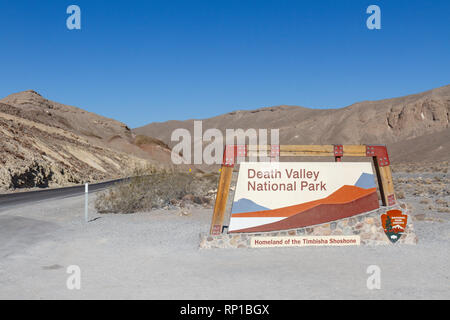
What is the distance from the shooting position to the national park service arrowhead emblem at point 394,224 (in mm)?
9703

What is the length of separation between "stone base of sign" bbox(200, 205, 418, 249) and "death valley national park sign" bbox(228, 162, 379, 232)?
0.36ft

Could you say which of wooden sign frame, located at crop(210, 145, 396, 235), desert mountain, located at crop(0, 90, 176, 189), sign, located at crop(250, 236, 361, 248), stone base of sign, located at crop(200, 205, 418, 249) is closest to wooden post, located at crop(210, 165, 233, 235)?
wooden sign frame, located at crop(210, 145, 396, 235)

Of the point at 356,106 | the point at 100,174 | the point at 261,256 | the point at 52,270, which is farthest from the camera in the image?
the point at 356,106

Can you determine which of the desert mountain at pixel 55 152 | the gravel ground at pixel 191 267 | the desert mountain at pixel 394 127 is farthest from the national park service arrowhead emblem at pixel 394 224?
the desert mountain at pixel 394 127

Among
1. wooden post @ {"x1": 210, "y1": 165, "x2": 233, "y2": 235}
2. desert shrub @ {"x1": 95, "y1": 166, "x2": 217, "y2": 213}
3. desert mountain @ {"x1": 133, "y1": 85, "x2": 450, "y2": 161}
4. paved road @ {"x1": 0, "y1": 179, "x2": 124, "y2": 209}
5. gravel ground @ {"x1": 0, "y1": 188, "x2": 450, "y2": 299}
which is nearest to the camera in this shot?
gravel ground @ {"x1": 0, "y1": 188, "x2": 450, "y2": 299}

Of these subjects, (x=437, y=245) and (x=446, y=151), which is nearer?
(x=437, y=245)

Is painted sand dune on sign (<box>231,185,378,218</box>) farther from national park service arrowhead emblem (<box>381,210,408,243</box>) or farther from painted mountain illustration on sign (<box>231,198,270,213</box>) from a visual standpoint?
national park service arrowhead emblem (<box>381,210,408,243</box>)

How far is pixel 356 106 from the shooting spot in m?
120

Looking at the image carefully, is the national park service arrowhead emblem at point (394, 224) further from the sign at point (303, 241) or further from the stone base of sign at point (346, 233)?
the sign at point (303, 241)

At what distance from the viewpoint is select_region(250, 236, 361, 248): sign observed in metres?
9.38

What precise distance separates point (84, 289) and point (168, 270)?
1.56m

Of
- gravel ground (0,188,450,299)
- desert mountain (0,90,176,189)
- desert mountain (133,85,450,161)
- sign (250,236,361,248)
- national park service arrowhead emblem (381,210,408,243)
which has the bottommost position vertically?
gravel ground (0,188,450,299)

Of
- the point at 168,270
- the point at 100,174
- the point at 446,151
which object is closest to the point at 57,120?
the point at 100,174

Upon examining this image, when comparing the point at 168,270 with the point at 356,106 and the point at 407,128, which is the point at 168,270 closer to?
the point at 407,128
